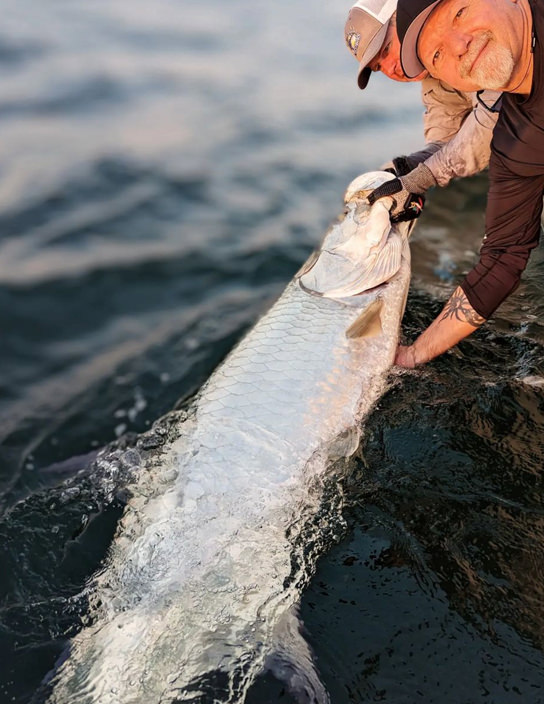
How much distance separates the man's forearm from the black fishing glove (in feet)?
2.14

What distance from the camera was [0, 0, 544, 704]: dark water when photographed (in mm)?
3242

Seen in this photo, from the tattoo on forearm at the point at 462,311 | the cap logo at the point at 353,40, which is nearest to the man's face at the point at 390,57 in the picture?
the cap logo at the point at 353,40

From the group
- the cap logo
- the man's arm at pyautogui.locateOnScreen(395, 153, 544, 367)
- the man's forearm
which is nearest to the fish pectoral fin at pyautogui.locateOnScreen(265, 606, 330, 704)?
the man's forearm

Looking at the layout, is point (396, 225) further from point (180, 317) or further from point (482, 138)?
point (180, 317)

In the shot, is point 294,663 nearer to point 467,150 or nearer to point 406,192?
point 406,192

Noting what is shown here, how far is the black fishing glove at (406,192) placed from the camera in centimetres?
432

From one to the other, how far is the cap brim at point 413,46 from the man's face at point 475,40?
2cm

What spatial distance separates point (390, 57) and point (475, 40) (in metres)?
1.27

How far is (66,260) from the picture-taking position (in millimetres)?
7465

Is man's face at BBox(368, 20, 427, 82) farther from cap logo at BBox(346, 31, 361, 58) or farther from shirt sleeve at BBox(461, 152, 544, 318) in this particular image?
shirt sleeve at BBox(461, 152, 544, 318)

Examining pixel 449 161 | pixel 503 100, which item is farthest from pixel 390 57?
pixel 503 100

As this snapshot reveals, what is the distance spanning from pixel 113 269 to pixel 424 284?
141 inches

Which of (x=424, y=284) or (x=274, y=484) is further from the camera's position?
(x=424, y=284)

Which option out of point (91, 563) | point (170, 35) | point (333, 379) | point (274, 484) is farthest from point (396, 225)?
point (170, 35)
